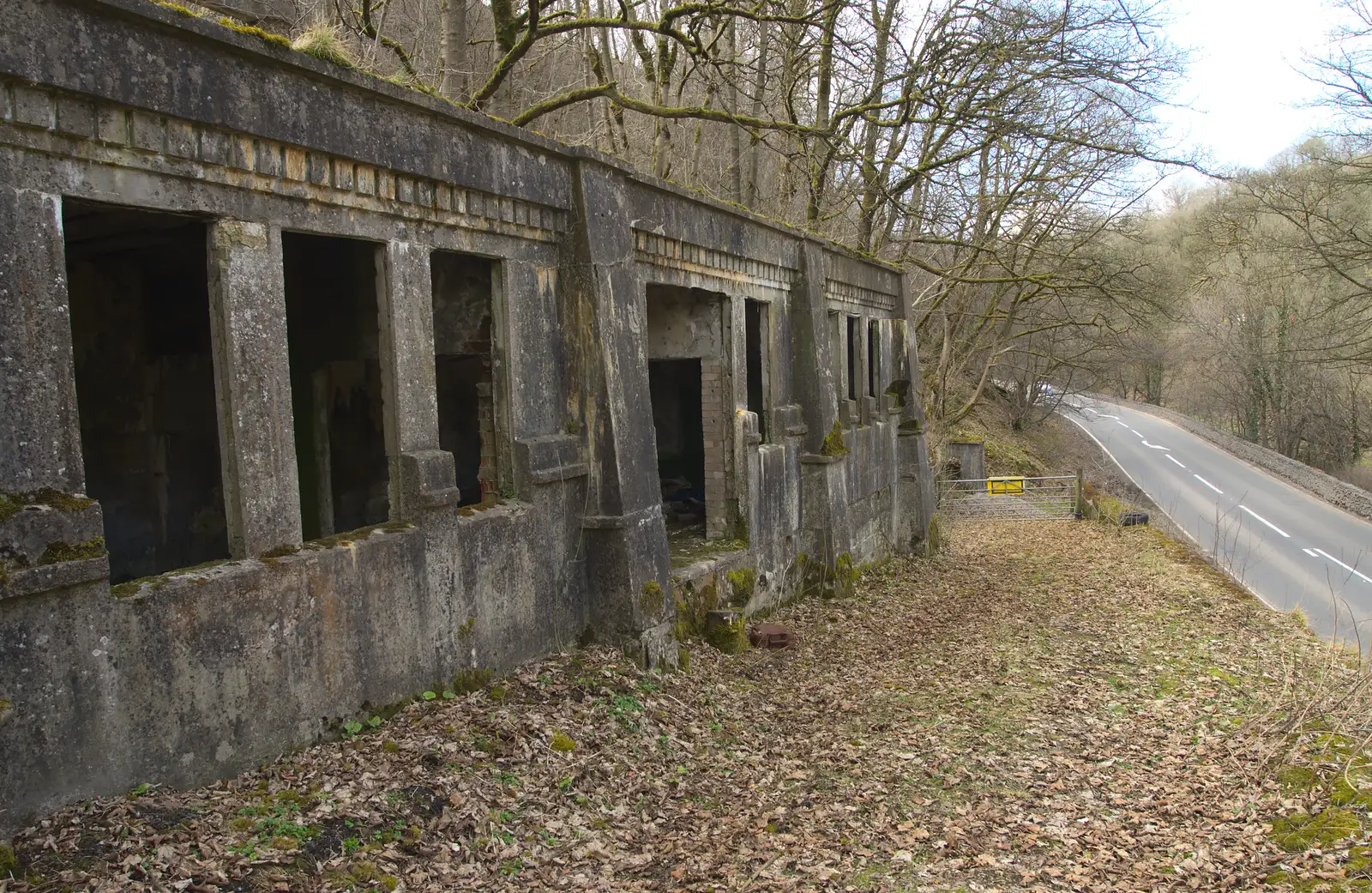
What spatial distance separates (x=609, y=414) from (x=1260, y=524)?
89.2ft

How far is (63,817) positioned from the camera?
3.54 metres

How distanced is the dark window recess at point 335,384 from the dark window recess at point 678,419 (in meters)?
5.06

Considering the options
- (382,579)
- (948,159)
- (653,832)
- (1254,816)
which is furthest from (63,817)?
(948,159)

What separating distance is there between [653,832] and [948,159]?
13.7m

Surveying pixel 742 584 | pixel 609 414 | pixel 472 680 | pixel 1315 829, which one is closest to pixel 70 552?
pixel 472 680

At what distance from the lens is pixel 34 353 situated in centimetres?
360

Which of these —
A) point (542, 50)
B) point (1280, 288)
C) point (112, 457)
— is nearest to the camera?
point (112, 457)

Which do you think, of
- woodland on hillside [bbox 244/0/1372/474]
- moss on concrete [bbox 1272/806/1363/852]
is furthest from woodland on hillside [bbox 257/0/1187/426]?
moss on concrete [bbox 1272/806/1363/852]

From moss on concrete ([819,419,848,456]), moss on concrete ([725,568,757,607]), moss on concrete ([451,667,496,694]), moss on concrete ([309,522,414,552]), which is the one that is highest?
moss on concrete ([819,419,848,456])

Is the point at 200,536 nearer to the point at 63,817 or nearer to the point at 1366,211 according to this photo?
the point at 63,817

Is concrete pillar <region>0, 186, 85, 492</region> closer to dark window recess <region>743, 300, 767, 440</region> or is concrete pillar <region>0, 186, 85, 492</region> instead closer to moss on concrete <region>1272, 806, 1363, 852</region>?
moss on concrete <region>1272, 806, 1363, 852</region>

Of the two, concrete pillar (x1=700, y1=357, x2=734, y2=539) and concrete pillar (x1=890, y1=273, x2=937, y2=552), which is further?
→ concrete pillar (x1=890, y1=273, x2=937, y2=552)

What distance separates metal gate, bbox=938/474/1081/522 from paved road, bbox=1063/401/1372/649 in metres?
3.53

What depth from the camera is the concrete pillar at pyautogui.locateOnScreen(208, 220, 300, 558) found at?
4.41 m
